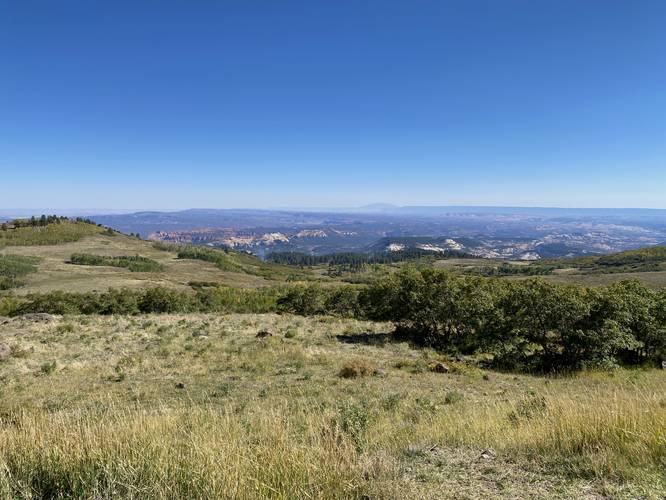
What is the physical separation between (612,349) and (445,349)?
8.42 meters

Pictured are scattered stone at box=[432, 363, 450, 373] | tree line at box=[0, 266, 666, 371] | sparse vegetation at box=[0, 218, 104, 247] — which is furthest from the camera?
sparse vegetation at box=[0, 218, 104, 247]

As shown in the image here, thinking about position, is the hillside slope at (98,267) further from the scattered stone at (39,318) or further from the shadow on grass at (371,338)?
the shadow on grass at (371,338)

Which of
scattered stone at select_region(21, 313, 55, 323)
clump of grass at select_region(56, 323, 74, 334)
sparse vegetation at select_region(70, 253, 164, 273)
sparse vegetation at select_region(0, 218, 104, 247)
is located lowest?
sparse vegetation at select_region(70, 253, 164, 273)

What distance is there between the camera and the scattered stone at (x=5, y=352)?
1656 centimetres

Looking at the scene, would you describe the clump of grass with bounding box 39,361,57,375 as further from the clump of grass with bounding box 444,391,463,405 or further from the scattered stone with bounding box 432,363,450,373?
the scattered stone with bounding box 432,363,450,373

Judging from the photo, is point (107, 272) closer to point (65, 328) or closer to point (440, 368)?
point (65, 328)

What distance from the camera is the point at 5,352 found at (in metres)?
17.0

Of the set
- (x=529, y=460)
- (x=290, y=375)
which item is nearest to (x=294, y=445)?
(x=529, y=460)

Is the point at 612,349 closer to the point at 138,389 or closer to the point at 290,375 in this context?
the point at 290,375

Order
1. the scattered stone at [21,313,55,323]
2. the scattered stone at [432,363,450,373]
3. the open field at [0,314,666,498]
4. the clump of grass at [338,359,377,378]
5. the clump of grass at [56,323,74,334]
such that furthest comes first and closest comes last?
1. the scattered stone at [21,313,55,323]
2. the clump of grass at [56,323,74,334]
3. the scattered stone at [432,363,450,373]
4. the clump of grass at [338,359,377,378]
5. the open field at [0,314,666,498]

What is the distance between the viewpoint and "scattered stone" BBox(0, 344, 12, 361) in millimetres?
16562

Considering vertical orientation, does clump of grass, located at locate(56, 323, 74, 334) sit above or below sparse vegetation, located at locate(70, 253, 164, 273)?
above

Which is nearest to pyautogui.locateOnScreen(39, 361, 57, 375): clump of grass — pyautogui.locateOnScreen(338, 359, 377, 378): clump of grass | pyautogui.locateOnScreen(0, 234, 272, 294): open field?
pyautogui.locateOnScreen(338, 359, 377, 378): clump of grass

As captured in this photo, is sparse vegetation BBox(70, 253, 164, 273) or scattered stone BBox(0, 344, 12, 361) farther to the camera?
sparse vegetation BBox(70, 253, 164, 273)
